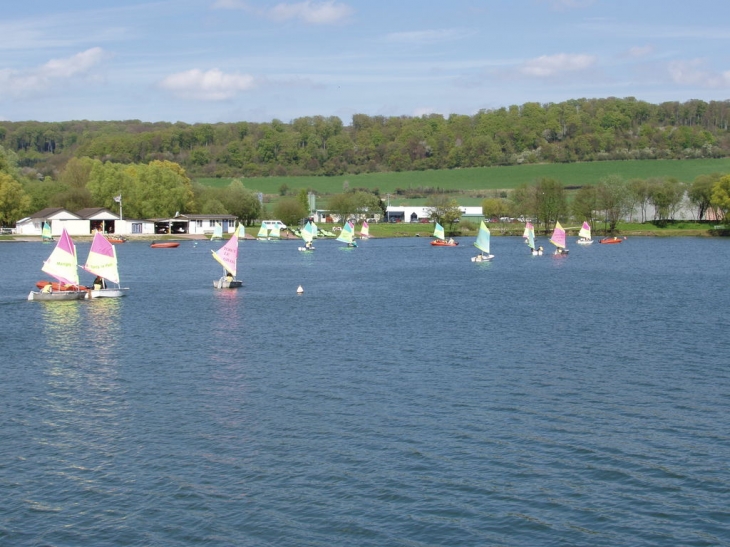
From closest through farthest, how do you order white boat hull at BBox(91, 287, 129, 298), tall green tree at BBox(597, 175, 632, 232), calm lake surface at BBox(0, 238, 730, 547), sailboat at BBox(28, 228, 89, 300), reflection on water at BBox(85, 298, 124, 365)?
calm lake surface at BBox(0, 238, 730, 547) → reflection on water at BBox(85, 298, 124, 365) → sailboat at BBox(28, 228, 89, 300) → white boat hull at BBox(91, 287, 129, 298) → tall green tree at BBox(597, 175, 632, 232)

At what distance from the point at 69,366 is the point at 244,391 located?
855cm

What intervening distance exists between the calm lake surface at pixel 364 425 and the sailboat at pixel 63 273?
221cm

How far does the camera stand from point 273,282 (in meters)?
70.4

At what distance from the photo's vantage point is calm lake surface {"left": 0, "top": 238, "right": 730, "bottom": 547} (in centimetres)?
1947

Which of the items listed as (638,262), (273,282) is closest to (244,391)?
(273,282)

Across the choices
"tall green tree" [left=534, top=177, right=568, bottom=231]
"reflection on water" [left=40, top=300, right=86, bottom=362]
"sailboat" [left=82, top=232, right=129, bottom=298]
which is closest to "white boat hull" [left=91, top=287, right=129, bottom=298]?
"sailboat" [left=82, top=232, right=129, bottom=298]

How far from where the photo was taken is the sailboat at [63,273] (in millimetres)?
54281

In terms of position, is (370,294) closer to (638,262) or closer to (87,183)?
(638,262)

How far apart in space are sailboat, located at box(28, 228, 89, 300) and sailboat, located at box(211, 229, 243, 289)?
9393 mm

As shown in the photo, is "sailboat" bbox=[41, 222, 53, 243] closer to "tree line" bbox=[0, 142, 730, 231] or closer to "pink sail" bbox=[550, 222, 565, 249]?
"tree line" bbox=[0, 142, 730, 231]

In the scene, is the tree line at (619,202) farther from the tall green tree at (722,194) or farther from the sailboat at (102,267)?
the sailboat at (102,267)

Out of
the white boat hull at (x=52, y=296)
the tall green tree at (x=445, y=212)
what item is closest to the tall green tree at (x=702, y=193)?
the tall green tree at (x=445, y=212)

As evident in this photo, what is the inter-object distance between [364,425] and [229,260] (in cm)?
3862

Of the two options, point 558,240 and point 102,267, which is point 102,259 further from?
point 558,240
